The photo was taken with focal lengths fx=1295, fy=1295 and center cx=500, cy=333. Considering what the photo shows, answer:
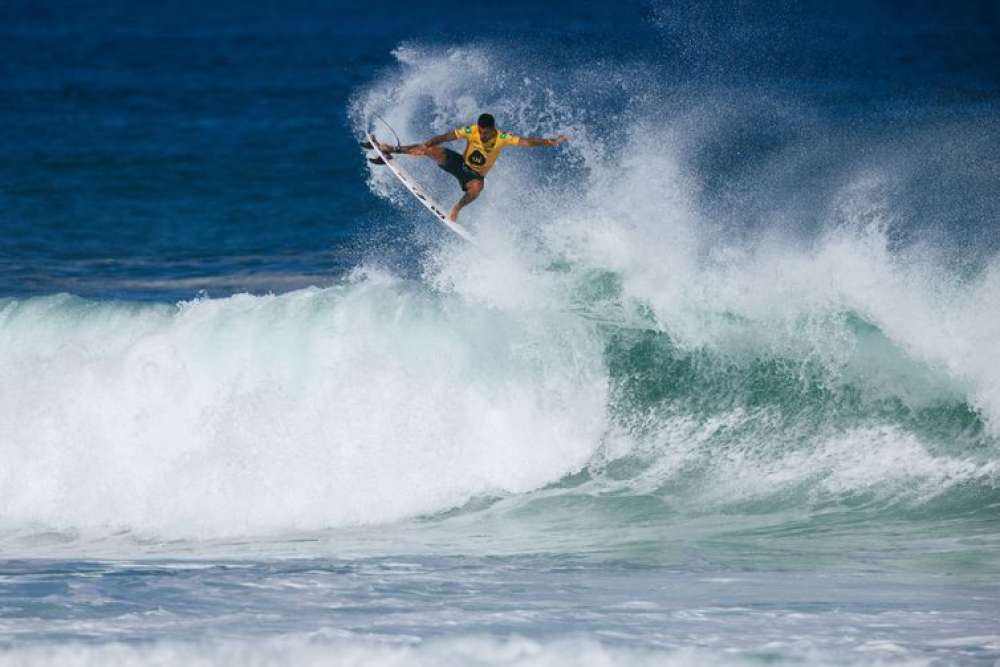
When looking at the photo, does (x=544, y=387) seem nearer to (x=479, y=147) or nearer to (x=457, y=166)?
(x=479, y=147)

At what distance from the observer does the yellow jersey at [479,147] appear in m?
11.5

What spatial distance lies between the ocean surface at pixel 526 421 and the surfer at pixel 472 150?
23.3 inches

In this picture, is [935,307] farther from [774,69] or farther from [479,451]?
[774,69]

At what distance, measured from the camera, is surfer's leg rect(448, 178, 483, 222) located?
39.8ft

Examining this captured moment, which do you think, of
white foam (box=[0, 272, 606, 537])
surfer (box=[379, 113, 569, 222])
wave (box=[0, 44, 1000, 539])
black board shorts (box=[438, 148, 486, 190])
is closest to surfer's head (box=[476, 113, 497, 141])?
surfer (box=[379, 113, 569, 222])

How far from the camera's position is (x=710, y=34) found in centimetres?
3753

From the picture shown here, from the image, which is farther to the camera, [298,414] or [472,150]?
[472,150]

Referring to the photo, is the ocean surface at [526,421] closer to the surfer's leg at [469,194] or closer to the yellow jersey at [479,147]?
the surfer's leg at [469,194]

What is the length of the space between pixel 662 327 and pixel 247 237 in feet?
30.9

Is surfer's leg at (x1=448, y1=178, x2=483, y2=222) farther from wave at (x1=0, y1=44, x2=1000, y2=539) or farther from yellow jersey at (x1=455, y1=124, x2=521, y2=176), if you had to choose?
wave at (x1=0, y1=44, x2=1000, y2=539)

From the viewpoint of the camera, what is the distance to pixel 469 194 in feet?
40.2

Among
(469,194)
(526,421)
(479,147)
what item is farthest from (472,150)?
(526,421)

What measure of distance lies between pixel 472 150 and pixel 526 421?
2.74 metres

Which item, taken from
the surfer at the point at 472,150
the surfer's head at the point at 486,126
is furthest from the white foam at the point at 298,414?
the surfer's head at the point at 486,126
